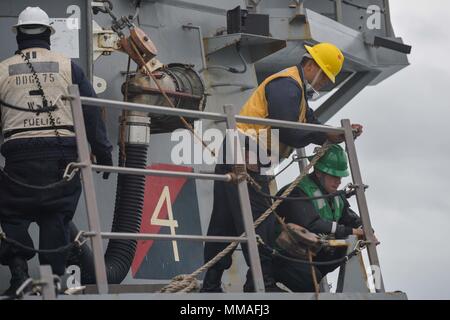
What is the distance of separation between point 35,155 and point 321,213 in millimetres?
1635

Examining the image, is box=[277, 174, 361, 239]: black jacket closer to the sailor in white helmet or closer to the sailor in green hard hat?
the sailor in green hard hat

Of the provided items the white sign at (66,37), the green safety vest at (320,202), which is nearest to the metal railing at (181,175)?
the green safety vest at (320,202)

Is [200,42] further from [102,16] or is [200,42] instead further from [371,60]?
[371,60]

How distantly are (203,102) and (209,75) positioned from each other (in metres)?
0.80

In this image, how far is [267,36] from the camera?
9.13 meters

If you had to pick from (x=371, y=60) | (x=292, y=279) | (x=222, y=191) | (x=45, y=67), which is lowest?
(x=292, y=279)

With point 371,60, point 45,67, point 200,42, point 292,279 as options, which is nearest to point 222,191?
point 292,279

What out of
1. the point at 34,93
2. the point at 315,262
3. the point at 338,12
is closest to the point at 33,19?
the point at 34,93

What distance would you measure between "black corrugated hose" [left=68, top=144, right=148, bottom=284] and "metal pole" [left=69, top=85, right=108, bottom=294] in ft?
4.90

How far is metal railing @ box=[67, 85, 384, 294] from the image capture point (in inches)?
228

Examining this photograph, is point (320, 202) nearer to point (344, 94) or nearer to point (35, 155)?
point (35, 155)

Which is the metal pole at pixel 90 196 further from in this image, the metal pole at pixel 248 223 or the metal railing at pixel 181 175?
the metal pole at pixel 248 223

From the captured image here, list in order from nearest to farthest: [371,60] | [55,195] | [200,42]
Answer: [55,195]
[200,42]
[371,60]
